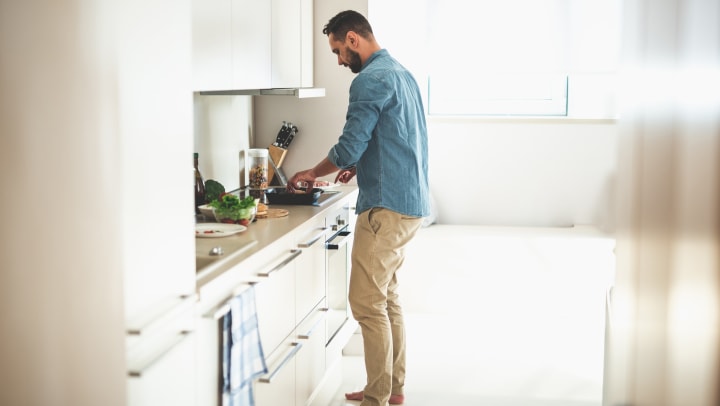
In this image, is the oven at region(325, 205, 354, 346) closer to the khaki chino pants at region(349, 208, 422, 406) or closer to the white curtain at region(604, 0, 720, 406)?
the khaki chino pants at region(349, 208, 422, 406)

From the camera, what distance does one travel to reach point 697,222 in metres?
0.62

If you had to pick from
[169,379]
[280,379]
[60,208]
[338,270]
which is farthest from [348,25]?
[60,208]

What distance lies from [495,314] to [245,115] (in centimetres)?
206

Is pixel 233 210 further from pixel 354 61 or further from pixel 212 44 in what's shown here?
pixel 354 61

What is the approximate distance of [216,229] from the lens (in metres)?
2.88

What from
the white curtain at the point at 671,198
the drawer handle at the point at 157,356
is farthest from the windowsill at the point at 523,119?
the white curtain at the point at 671,198

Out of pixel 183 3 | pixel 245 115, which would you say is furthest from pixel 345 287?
pixel 183 3

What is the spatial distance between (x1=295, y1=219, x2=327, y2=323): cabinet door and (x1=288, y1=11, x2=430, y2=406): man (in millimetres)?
162

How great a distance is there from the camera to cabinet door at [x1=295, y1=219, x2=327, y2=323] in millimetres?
3127

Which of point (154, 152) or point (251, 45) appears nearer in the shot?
point (154, 152)

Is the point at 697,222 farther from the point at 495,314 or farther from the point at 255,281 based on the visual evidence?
the point at 495,314

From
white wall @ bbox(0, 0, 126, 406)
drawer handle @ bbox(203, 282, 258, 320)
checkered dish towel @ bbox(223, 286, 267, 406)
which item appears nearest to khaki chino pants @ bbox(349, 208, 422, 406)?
checkered dish towel @ bbox(223, 286, 267, 406)

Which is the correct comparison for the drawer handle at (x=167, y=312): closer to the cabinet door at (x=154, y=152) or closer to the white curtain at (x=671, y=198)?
the cabinet door at (x=154, y=152)

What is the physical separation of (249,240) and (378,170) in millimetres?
728
